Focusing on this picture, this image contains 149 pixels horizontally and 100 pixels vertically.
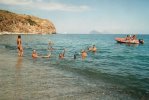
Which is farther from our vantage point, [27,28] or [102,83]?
[27,28]

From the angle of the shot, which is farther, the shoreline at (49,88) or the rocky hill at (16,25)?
the rocky hill at (16,25)

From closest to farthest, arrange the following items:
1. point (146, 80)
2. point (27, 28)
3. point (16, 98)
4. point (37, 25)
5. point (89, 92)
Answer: point (16, 98)
point (89, 92)
point (146, 80)
point (27, 28)
point (37, 25)

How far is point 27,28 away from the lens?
179750 millimetres

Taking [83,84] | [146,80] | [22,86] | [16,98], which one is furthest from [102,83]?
[16,98]

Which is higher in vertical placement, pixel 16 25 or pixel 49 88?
pixel 16 25

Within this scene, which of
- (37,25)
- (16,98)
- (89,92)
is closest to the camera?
(16,98)

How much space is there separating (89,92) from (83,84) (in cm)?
184

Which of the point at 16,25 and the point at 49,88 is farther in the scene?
the point at 16,25

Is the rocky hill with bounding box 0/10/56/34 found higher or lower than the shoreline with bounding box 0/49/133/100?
higher

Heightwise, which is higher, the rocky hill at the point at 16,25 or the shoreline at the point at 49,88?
the rocky hill at the point at 16,25

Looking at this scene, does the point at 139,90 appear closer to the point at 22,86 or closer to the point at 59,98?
the point at 59,98

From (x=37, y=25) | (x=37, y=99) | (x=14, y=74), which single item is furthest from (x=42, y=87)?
(x=37, y=25)

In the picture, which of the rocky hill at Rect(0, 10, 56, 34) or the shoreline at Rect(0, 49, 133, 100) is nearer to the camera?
the shoreline at Rect(0, 49, 133, 100)

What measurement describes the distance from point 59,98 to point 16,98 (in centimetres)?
202
